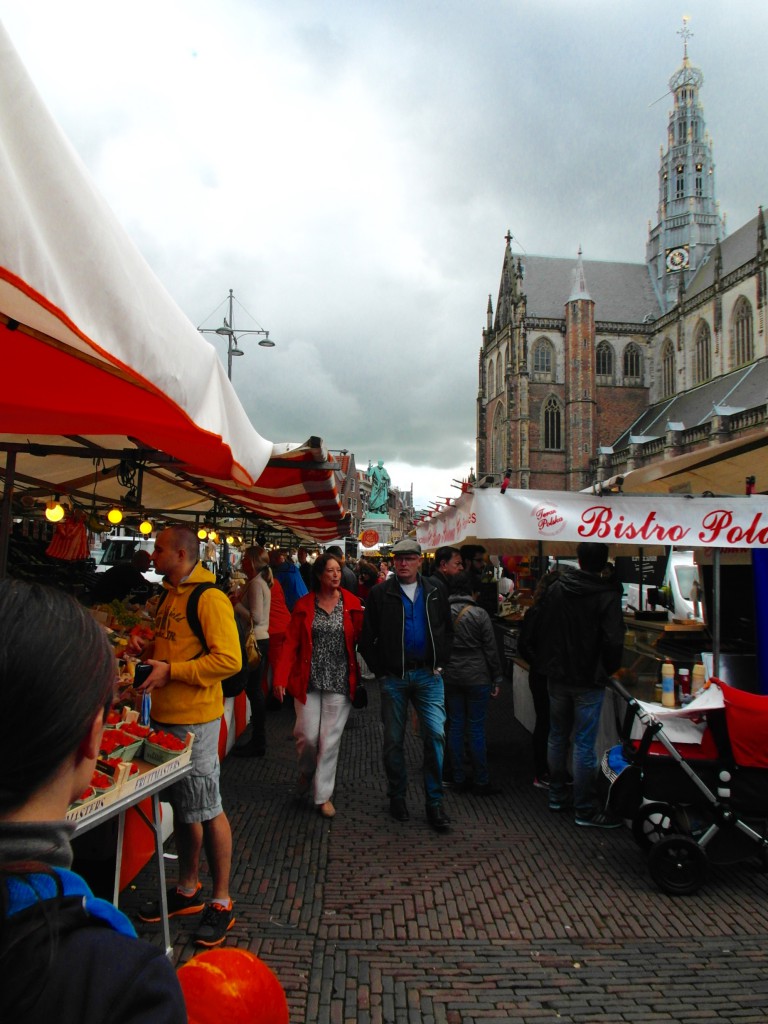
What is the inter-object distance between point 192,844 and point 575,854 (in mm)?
2494

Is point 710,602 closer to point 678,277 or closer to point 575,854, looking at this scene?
point 575,854

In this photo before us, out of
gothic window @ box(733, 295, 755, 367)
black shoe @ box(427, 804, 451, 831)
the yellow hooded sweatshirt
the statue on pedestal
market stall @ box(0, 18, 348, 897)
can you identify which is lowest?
black shoe @ box(427, 804, 451, 831)

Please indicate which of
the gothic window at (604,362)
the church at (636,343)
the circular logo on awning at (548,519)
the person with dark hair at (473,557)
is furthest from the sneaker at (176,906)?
the gothic window at (604,362)

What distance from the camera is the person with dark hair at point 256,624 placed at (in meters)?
6.30

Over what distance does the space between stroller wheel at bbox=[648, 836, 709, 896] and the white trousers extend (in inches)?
87.1

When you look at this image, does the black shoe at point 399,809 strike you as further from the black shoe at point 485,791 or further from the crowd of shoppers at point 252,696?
the black shoe at point 485,791

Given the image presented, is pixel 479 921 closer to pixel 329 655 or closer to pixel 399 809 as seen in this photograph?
pixel 399 809

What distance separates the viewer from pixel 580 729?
4.91 meters

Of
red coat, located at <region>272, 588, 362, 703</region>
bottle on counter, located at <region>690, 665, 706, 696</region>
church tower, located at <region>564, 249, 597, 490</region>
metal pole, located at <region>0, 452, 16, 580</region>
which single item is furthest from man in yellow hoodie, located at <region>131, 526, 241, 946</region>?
church tower, located at <region>564, 249, 597, 490</region>

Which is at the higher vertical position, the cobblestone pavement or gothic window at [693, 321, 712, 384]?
gothic window at [693, 321, 712, 384]

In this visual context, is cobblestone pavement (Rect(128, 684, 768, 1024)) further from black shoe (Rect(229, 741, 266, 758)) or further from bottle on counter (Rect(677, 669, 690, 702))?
bottle on counter (Rect(677, 669, 690, 702))

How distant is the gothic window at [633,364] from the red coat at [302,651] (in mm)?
61502

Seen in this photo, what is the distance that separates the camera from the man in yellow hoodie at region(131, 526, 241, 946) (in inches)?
126

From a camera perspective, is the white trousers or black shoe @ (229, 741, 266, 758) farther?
black shoe @ (229, 741, 266, 758)
